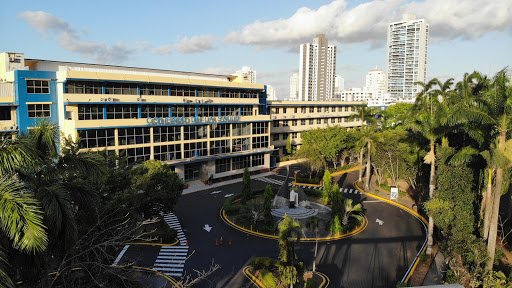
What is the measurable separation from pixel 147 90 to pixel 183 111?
6.17 m

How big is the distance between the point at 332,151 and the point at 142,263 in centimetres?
3615

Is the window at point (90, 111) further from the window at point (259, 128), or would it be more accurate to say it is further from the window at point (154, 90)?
the window at point (259, 128)

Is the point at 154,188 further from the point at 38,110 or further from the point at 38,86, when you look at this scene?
the point at 38,86

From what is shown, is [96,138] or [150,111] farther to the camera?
[150,111]

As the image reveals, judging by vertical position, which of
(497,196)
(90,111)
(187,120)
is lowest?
(497,196)

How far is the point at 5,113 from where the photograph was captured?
38969 mm

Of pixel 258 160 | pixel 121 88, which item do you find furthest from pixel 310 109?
pixel 121 88

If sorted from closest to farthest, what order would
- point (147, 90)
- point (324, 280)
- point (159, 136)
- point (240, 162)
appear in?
point (324, 280)
point (147, 90)
point (159, 136)
point (240, 162)

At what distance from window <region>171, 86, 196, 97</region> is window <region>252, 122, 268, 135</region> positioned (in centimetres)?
1261

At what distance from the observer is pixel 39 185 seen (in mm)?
9828

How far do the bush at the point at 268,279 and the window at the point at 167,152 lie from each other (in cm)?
2863

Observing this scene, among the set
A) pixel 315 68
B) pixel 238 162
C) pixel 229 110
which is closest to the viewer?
pixel 229 110

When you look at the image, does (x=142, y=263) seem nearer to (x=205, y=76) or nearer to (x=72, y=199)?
(x=72, y=199)

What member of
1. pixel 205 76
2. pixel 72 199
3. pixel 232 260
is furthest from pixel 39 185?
pixel 205 76
